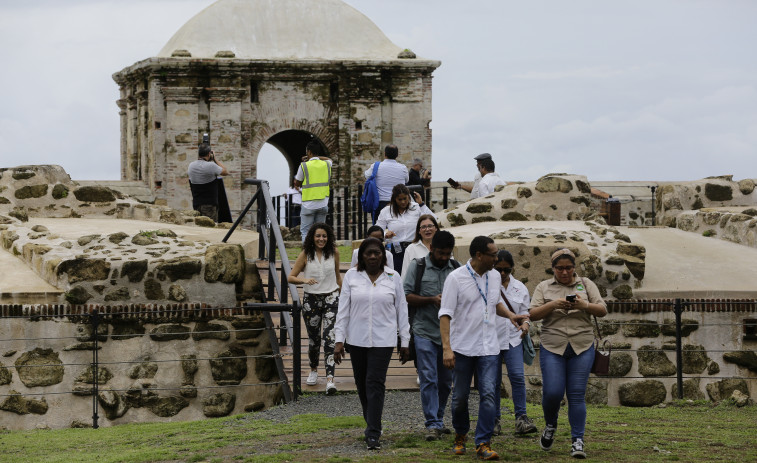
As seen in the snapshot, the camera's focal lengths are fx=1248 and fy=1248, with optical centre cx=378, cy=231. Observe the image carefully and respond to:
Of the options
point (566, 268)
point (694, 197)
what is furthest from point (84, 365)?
point (694, 197)

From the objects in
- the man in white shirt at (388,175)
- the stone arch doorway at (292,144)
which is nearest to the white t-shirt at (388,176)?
the man in white shirt at (388,175)

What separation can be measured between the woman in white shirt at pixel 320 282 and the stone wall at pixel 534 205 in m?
5.09

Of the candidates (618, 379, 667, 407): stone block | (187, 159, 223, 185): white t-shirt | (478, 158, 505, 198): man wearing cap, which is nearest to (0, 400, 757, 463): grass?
(618, 379, 667, 407): stone block

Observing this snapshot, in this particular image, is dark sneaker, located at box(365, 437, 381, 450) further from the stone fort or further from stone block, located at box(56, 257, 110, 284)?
stone block, located at box(56, 257, 110, 284)

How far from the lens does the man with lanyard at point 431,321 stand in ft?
31.6

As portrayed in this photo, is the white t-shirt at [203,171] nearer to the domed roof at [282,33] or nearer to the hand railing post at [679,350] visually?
the hand railing post at [679,350]

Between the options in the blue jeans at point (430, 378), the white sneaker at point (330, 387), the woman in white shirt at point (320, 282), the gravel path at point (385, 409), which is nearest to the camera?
the blue jeans at point (430, 378)

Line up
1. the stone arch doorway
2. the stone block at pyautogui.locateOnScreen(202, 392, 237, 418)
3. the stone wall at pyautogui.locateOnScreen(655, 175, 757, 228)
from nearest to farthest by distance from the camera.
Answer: the stone block at pyautogui.locateOnScreen(202, 392, 237, 418) < the stone wall at pyautogui.locateOnScreen(655, 175, 757, 228) < the stone arch doorway

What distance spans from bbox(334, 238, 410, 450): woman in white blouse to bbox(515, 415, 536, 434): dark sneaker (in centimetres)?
115

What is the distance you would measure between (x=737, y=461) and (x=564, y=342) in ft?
4.81

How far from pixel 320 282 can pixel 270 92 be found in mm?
16956

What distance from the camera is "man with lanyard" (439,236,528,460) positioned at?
8.99 meters

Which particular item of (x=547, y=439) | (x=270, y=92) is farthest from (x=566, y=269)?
(x=270, y=92)

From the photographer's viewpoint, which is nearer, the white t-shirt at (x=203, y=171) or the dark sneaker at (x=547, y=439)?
the dark sneaker at (x=547, y=439)
